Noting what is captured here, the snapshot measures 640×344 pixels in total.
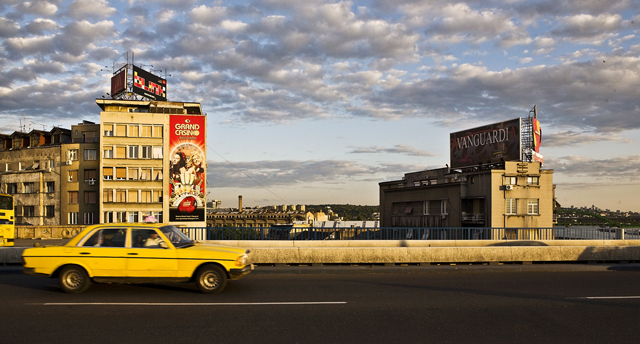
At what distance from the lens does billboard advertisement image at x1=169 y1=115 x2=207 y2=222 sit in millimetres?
60406

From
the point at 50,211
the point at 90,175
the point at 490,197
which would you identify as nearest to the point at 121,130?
the point at 90,175

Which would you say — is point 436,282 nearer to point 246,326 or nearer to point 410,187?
point 246,326

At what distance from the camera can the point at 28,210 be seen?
204ft

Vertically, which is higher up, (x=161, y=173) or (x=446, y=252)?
(x=161, y=173)

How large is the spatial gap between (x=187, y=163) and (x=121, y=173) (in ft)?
27.3

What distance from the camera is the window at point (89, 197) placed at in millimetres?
61000

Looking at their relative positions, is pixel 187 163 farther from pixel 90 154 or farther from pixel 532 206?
pixel 532 206

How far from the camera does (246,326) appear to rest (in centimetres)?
745

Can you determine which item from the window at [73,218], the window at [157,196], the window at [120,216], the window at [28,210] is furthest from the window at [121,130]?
the window at [28,210]

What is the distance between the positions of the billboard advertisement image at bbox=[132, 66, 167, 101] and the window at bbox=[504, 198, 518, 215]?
48.2 meters

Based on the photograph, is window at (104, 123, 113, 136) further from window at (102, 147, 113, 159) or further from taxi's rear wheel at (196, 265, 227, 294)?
taxi's rear wheel at (196, 265, 227, 294)

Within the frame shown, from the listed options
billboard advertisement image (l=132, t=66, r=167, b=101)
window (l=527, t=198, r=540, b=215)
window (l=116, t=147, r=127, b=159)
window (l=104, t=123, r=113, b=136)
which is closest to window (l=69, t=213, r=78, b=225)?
window (l=116, t=147, r=127, b=159)

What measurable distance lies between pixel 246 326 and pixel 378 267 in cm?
823

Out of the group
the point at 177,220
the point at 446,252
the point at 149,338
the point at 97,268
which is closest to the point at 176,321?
the point at 149,338
